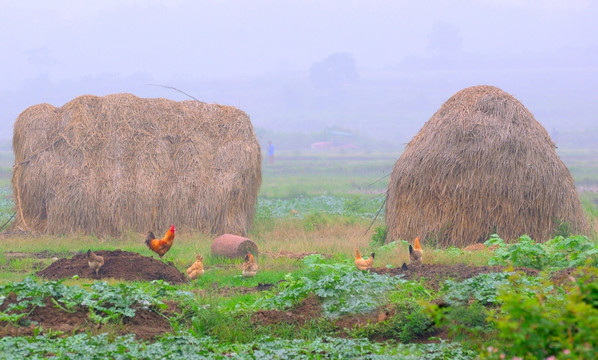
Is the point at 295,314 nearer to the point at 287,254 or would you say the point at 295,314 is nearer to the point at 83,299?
the point at 83,299

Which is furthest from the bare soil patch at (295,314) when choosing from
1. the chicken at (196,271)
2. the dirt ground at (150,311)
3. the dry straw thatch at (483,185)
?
the dry straw thatch at (483,185)

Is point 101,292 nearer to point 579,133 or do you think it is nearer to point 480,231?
point 480,231

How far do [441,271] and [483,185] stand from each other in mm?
4316

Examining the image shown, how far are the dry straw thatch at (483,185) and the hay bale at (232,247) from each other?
10.5 feet

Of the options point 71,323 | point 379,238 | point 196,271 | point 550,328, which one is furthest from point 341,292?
point 379,238

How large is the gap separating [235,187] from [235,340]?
32.5ft

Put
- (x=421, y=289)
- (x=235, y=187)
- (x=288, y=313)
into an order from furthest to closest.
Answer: (x=235, y=187)
(x=421, y=289)
(x=288, y=313)

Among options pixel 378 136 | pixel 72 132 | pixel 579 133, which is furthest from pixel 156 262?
pixel 378 136

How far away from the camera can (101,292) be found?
7418 millimetres

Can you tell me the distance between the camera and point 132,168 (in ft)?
55.3

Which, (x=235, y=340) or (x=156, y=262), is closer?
(x=235, y=340)

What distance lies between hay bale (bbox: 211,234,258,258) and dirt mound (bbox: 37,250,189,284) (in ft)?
5.79

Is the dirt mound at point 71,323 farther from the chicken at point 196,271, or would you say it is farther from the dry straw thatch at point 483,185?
the dry straw thatch at point 483,185

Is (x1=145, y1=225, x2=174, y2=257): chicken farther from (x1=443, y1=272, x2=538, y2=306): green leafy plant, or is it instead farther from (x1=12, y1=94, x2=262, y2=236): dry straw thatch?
(x1=443, y1=272, x2=538, y2=306): green leafy plant
